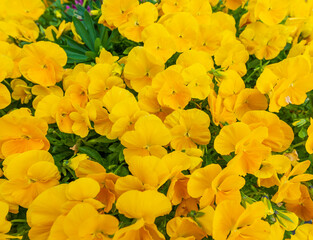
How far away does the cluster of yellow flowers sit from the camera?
0.80m

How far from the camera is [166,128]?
0.89m

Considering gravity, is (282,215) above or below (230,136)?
below

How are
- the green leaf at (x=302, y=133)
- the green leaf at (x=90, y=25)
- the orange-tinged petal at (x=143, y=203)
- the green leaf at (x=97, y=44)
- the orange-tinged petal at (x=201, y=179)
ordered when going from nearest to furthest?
the orange-tinged petal at (x=143, y=203) < the orange-tinged petal at (x=201, y=179) < the green leaf at (x=302, y=133) < the green leaf at (x=97, y=44) < the green leaf at (x=90, y=25)

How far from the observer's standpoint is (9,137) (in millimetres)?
991

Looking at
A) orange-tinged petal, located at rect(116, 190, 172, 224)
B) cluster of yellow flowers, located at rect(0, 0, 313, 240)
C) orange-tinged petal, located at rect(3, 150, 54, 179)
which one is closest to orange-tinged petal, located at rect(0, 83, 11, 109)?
cluster of yellow flowers, located at rect(0, 0, 313, 240)

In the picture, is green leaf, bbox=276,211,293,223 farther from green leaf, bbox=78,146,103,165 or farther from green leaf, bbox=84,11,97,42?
green leaf, bbox=84,11,97,42

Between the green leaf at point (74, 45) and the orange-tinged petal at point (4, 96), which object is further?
the green leaf at point (74, 45)

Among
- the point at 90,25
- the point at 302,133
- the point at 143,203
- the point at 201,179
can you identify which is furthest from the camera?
the point at 90,25

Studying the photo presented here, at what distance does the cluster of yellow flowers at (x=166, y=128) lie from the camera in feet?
2.62

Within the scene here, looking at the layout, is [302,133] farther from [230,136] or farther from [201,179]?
[201,179]

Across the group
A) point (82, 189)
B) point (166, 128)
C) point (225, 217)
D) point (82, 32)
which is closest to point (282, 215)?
point (225, 217)

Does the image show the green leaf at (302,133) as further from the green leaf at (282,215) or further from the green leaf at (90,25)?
the green leaf at (90,25)

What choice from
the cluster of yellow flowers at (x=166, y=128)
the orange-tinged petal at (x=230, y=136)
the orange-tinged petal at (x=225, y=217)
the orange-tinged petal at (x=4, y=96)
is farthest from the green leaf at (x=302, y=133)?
the orange-tinged petal at (x=4, y=96)

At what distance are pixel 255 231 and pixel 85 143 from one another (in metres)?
0.54
